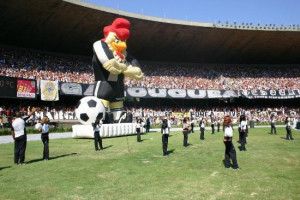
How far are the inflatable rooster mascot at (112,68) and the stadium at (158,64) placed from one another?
1103 centimetres

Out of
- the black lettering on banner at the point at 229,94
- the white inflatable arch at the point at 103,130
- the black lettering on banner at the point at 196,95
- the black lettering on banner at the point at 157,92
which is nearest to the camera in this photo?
the white inflatable arch at the point at 103,130

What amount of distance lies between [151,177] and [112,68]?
10791 mm

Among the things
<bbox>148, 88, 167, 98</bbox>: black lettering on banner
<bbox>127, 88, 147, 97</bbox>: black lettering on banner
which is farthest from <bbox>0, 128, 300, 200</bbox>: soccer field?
<bbox>148, 88, 167, 98</bbox>: black lettering on banner

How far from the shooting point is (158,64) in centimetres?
4784

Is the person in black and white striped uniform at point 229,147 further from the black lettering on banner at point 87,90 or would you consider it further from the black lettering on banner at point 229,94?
the black lettering on banner at point 229,94

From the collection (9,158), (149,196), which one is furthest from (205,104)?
(149,196)

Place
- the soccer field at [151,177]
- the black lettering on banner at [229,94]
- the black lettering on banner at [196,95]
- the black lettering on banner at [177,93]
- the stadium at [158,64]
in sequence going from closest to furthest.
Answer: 1. the soccer field at [151,177]
2. the stadium at [158,64]
3. the black lettering on banner at [177,93]
4. the black lettering on banner at [196,95]
5. the black lettering on banner at [229,94]

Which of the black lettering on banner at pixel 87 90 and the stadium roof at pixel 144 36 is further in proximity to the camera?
the black lettering on banner at pixel 87 90

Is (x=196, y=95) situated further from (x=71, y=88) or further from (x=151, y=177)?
(x=151, y=177)

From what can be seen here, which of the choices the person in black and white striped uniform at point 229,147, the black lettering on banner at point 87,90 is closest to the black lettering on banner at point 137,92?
the black lettering on banner at point 87,90

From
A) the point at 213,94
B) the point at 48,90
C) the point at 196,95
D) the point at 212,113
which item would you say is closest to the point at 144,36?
the point at 196,95

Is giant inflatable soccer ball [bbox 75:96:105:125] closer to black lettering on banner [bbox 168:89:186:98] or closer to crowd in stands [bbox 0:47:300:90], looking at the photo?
crowd in stands [bbox 0:47:300:90]

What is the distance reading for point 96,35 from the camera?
38250mm

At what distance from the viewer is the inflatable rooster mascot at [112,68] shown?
704 inches
